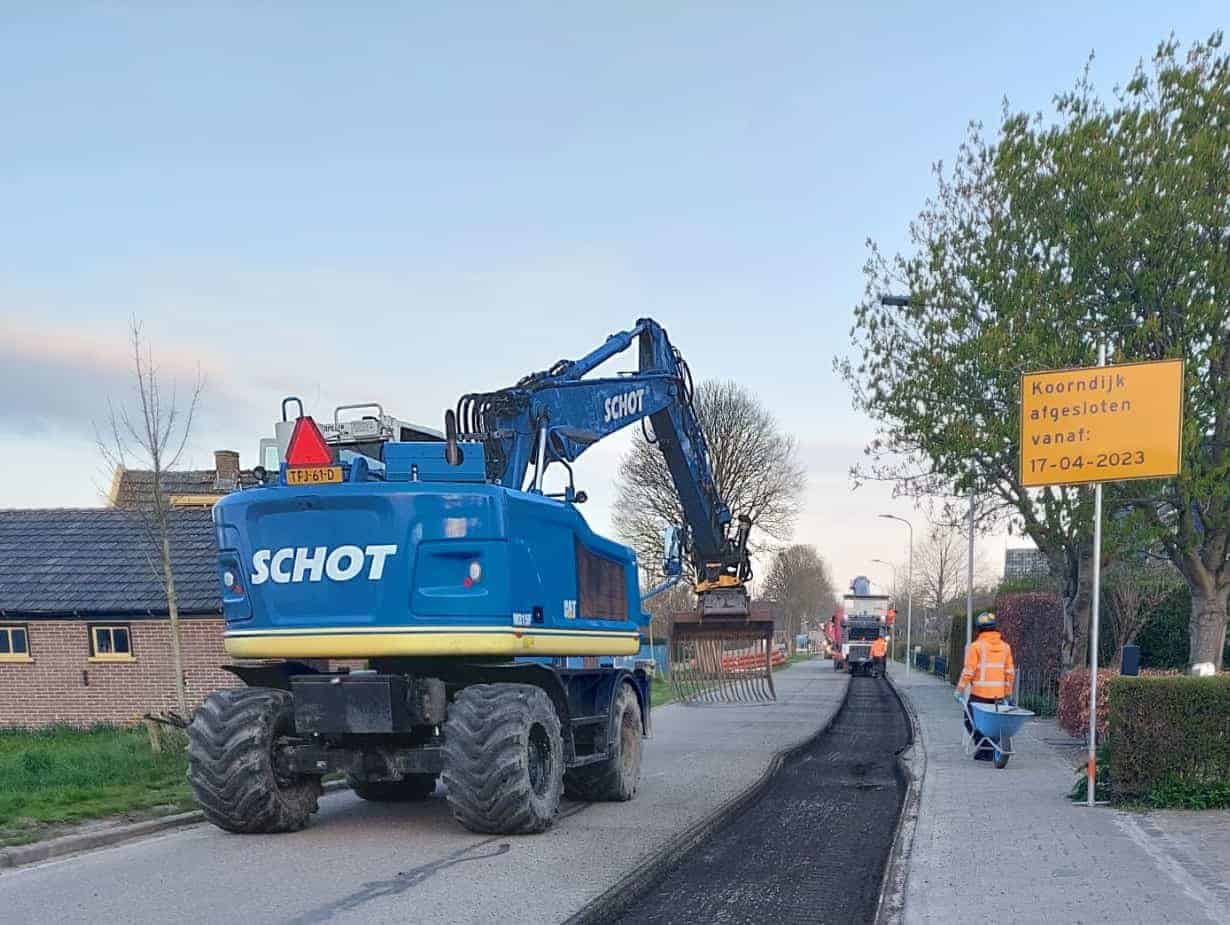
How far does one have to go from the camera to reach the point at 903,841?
27.4 feet

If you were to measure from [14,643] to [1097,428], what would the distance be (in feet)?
62.3

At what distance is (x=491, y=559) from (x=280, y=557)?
1.64m

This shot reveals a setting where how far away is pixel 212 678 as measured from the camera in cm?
1956

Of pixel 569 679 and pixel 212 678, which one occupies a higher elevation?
pixel 569 679

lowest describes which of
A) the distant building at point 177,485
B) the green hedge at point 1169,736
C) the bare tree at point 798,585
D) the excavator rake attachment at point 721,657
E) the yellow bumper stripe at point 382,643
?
the bare tree at point 798,585

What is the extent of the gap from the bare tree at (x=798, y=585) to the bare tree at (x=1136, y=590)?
121 feet

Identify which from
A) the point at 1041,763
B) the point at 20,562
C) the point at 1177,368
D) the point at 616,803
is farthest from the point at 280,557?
the point at 20,562

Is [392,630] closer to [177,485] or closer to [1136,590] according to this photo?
[177,485]

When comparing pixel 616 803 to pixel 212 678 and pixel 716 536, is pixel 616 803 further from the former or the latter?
pixel 212 678

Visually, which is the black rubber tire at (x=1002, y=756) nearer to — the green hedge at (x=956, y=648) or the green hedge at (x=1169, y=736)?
the green hedge at (x=1169, y=736)

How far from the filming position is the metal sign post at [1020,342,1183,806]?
9406mm

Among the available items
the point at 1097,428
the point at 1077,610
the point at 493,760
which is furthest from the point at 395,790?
the point at 1077,610

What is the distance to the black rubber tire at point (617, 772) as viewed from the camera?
10.3 meters

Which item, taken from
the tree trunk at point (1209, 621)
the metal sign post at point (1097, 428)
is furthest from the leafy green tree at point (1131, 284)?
the metal sign post at point (1097, 428)
